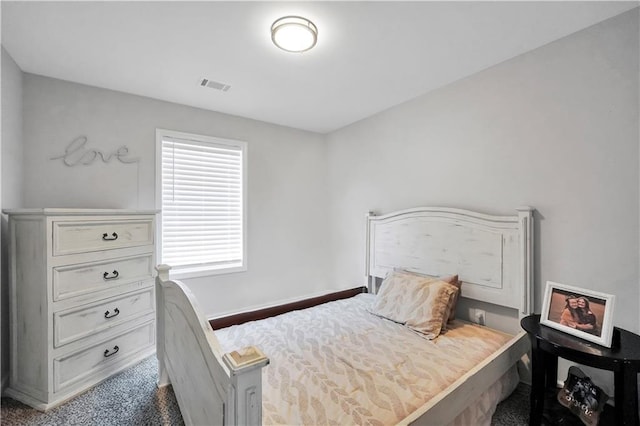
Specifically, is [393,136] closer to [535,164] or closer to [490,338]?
[535,164]

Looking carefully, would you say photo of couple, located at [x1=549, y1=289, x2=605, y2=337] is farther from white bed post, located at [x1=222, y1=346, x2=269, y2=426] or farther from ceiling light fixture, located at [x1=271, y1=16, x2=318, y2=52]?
ceiling light fixture, located at [x1=271, y1=16, x2=318, y2=52]

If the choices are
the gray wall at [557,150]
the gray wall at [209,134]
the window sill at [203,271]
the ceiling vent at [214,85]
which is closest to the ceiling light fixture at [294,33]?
the ceiling vent at [214,85]

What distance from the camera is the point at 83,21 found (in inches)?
65.7

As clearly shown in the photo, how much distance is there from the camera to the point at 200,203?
3029mm

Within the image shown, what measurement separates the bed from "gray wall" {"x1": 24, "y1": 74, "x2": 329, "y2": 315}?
3.53 feet

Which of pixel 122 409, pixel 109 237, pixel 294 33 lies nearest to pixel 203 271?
pixel 109 237

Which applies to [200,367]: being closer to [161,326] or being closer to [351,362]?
[351,362]

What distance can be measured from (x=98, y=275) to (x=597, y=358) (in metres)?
3.02

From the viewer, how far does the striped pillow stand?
1967 mm

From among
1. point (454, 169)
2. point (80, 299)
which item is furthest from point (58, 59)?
point (454, 169)

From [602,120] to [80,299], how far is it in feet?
11.6

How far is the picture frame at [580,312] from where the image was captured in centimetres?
144

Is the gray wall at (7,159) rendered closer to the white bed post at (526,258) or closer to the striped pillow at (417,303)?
the striped pillow at (417,303)

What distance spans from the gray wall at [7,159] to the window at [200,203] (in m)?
0.94
